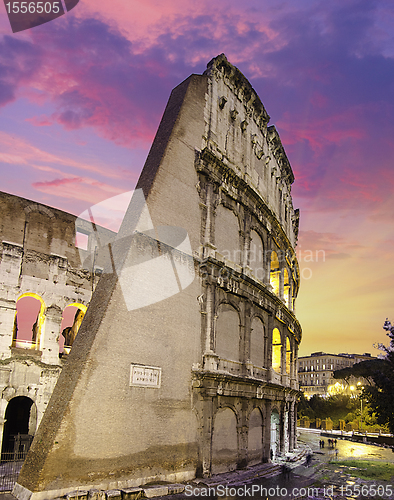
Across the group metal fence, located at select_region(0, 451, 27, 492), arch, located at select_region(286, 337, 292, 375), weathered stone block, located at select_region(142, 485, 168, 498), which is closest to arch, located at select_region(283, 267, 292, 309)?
arch, located at select_region(286, 337, 292, 375)

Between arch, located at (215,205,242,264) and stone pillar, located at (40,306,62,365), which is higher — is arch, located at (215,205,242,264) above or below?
above

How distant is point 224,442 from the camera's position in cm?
1889

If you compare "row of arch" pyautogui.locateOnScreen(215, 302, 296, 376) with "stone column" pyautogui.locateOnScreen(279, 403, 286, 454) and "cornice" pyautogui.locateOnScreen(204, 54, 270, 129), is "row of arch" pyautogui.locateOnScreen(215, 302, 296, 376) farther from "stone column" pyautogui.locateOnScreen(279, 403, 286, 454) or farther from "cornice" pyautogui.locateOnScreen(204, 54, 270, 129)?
"cornice" pyautogui.locateOnScreen(204, 54, 270, 129)

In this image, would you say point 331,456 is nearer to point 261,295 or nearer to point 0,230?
point 261,295

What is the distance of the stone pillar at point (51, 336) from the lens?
19.6 metres

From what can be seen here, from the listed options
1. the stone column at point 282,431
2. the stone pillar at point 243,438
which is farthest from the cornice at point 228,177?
the stone column at point 282,431

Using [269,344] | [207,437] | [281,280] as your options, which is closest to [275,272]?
[281,280]

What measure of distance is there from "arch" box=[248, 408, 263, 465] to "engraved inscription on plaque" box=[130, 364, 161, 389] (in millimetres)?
7836

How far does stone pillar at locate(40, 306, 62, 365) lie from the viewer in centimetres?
1958

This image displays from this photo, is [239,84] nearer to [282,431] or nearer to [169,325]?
[169,325]

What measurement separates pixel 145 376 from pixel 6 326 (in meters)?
6.99

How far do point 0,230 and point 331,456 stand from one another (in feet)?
Answer: 81.0

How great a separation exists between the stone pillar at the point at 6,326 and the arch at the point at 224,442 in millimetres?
9406

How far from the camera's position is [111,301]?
14.6 m
